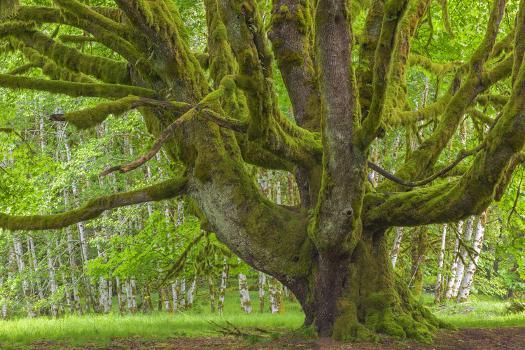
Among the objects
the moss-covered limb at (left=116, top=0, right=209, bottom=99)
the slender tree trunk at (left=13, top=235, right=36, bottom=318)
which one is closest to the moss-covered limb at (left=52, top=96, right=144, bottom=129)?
the moss-covered limb at (left=116, top=0, right=209, bottom=99)

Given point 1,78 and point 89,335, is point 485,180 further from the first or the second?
point 89,335

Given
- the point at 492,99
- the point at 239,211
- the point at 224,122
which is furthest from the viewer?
the point at 492,99

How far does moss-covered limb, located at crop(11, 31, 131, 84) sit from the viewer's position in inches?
275

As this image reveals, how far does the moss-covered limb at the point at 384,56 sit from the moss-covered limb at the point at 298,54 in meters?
2.69

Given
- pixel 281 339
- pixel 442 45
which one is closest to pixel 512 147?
pixel 281 339

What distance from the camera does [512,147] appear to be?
15.8ft

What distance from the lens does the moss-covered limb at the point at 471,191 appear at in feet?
15.5

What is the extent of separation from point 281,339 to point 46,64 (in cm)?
Result: 532

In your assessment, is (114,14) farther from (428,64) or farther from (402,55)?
(428,64)

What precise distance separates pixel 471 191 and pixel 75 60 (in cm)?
556

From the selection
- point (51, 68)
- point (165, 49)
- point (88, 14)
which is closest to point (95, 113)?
point (88, 14)

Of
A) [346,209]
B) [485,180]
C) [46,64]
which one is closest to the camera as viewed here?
[485,180]

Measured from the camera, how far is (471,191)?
→ 551 centimetres

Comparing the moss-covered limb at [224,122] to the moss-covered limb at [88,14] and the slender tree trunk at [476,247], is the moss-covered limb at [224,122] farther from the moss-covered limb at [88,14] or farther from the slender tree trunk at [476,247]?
the slender tree trunk at [476,247]
